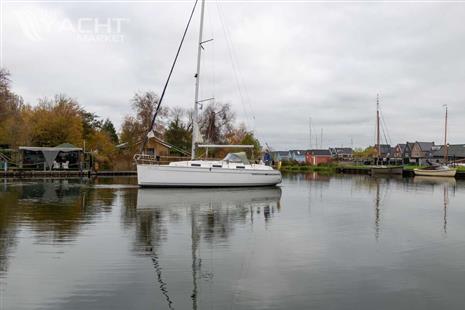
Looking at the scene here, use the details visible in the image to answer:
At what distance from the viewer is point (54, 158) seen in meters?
45.1

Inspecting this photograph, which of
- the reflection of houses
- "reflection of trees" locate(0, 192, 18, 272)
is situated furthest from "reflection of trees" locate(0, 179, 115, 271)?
the reflection of houses

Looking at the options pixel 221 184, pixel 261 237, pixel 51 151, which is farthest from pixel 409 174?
pixel 261 237

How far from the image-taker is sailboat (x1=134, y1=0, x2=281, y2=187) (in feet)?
87.7

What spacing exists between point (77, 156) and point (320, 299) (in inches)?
1775

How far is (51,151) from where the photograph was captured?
147 feet

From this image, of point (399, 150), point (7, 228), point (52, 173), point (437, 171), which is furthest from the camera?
point (399, 150)

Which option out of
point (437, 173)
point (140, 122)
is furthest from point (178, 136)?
point (437, 173)

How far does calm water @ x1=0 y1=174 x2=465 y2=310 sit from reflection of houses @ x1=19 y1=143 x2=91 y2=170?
2967cm

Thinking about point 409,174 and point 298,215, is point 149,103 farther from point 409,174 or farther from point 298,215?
point 298,215

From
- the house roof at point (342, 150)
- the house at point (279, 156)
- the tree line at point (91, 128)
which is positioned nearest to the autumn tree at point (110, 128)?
the tree line at point (91, 128)

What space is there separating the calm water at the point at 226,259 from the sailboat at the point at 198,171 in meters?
9.96

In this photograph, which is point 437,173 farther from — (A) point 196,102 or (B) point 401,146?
(B) point 401,146

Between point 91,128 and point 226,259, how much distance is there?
183 ft

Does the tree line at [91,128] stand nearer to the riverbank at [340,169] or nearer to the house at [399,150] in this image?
the riverbank at [340,169]
